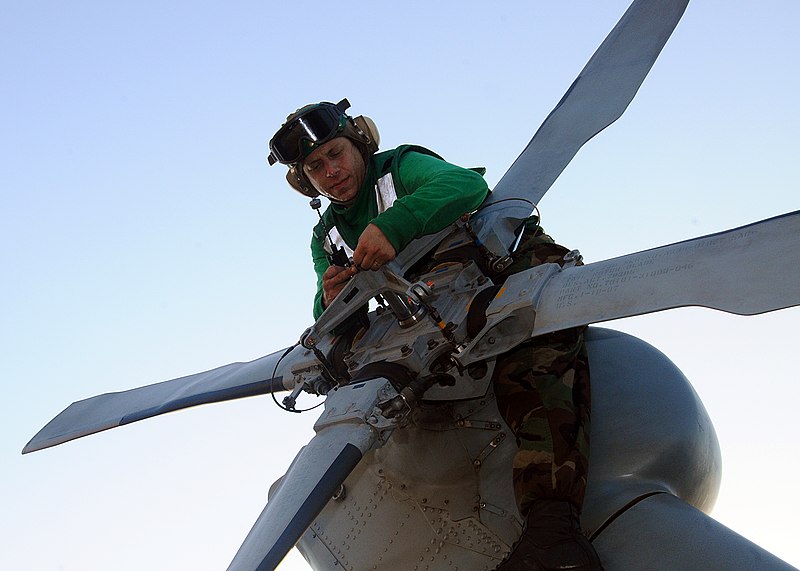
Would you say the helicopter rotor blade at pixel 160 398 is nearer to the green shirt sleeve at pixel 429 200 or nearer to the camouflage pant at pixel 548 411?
the green shirt sleeve at pixel 429 200

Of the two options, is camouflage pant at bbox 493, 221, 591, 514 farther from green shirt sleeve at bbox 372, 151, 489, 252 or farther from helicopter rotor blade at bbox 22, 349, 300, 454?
helicopter rotor blade at bbox 22, 349, 300, 454

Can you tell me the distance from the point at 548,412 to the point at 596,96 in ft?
7.97

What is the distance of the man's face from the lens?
17.1ft

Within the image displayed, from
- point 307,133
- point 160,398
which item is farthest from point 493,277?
point 160,398

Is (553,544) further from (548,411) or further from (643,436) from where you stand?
(643,436)

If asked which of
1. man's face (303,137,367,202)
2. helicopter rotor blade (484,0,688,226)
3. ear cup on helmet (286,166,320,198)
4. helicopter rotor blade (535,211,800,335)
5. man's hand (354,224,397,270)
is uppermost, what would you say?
ear cup on helmet (286,166,320,198)

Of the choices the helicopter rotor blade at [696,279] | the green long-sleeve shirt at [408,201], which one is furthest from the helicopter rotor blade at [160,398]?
the helicopter rotor blade at [696,279]

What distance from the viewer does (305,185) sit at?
5410 millimetres

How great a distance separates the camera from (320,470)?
3732 millimetres

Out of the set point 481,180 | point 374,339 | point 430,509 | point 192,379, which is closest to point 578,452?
point 430,509

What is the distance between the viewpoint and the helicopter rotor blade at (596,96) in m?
5.60

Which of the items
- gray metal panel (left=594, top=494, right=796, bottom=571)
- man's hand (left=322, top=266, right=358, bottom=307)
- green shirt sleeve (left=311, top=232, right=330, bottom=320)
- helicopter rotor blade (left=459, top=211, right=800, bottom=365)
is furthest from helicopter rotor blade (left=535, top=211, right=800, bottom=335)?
green shirt sleeve (left=311, top=232, right=330, bottom=320)

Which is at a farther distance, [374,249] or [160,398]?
[160,398]

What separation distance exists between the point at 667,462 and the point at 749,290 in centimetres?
148
